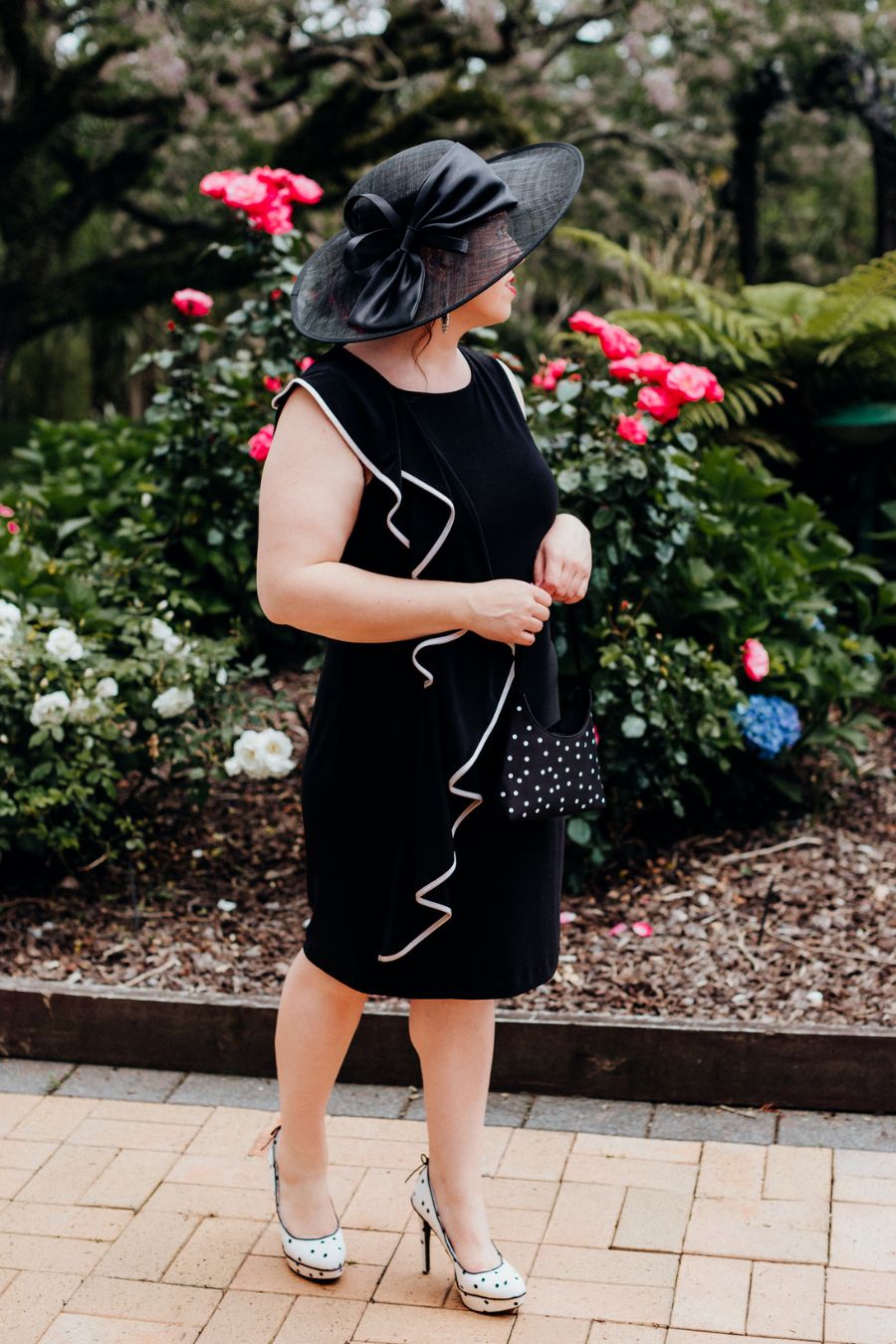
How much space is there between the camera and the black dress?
2.04 m

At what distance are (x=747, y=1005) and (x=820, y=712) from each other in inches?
45.1

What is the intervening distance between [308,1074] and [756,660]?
174cm

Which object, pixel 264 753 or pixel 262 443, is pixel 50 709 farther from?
pixel 262 443

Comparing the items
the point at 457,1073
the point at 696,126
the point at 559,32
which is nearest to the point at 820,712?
the point at 457,1073

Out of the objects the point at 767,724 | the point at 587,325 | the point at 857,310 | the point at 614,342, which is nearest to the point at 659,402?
the point at 614,342

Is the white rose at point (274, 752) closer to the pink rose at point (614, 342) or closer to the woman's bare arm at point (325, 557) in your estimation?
the pink rose at point (614, 342)

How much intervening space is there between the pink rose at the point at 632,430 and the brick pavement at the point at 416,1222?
1.50 m

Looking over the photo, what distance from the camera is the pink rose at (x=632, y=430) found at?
3.34 metres

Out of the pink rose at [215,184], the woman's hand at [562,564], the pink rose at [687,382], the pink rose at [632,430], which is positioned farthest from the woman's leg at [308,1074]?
the pink rose at [215,184]

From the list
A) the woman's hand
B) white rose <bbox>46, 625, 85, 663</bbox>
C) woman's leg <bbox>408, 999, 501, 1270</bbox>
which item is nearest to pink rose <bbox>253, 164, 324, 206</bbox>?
white rose <bbox>46, 625, 85, 663</bbox>

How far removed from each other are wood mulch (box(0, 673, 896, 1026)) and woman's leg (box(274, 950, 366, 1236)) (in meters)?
0.75

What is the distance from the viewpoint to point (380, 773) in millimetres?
2111

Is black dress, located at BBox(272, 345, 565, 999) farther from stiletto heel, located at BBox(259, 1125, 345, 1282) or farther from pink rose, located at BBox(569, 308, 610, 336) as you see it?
pink rose, located at BBox(569, 308, 610, 336)

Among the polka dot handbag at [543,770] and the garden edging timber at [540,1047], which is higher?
the polka dot handbag at [543,770]
